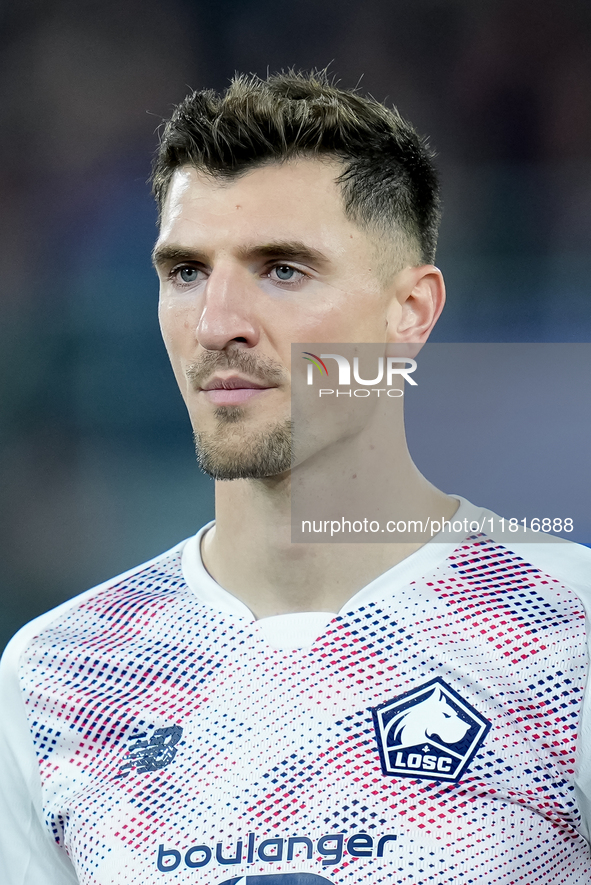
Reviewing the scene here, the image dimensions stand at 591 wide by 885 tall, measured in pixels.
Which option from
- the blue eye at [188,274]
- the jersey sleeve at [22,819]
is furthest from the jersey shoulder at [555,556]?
the jersey sleeve at [22,819]

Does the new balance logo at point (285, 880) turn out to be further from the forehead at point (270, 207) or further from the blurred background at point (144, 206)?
the blurred background at point (144, 206)

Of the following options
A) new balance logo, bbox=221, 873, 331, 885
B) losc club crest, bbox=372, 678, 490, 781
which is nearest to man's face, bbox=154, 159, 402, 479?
losc club crest, bbox=372, 678, 490, 781

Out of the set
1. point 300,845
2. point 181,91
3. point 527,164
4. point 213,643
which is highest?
point 181,91

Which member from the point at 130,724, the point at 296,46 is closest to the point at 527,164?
the point at 296,46

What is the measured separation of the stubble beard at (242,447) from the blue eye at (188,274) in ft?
0.98

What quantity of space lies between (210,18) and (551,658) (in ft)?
8.84

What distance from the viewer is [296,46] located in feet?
10.9

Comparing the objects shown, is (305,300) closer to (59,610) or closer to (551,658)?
(551,658)

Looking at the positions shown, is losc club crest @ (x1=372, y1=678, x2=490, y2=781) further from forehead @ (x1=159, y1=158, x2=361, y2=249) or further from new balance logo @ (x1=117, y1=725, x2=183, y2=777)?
forehead @ (x1=159, y1=158, x2=361, y2=249)

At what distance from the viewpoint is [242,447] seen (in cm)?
178

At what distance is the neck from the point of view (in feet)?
6.20

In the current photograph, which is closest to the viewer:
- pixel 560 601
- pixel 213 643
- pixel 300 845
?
pixel 300 845

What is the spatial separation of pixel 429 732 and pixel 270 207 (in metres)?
1.02

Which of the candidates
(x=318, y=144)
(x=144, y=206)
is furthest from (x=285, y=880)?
(x=144, y=206)
